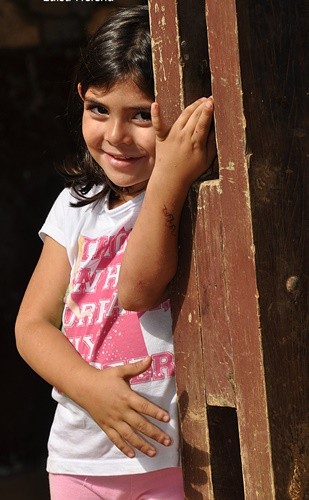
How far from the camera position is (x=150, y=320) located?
233cm

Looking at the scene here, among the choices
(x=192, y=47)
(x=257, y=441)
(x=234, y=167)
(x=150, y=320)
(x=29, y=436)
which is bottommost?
(x=29, y=436)

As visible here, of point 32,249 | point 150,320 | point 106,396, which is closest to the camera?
point 106,396

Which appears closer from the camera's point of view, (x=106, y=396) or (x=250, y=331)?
(x=250, y=331)

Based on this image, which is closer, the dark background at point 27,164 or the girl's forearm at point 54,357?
the girl's forearm at point 54,357

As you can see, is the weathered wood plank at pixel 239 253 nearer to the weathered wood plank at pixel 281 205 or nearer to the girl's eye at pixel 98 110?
the weathered wood plank at pixel 281 205

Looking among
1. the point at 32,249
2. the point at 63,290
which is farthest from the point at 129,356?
the point at 32,249

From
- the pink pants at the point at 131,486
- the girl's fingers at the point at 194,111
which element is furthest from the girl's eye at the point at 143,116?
the pink pants at the point at 131,486

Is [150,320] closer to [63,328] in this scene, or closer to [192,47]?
[63,328]

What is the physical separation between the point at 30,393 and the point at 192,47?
11.6 ft

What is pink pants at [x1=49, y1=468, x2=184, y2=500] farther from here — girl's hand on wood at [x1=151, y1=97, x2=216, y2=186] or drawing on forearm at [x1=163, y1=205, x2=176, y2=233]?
girl's hand on wood at [x1=151, y1=97, x2=216, y2=186]

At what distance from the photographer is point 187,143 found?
1.93 metres

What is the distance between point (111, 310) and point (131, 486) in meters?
0.39

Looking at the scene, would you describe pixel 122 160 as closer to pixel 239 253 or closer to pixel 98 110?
pixel 98 110

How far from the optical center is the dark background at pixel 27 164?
4.70m
